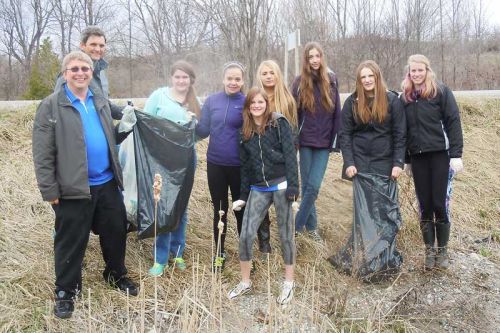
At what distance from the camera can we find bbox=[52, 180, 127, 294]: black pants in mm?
2928

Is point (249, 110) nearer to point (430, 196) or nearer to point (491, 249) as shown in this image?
point (430, 196)

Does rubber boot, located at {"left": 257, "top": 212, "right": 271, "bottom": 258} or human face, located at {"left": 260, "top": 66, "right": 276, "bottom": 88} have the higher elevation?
A: human face, located at {"left": 260, "top": 66, "right": 276, "bottom": 88}

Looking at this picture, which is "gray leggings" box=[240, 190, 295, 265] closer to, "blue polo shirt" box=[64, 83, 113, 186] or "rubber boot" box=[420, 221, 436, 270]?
"blue polo shirt" box=[64, 83, 113, 186]

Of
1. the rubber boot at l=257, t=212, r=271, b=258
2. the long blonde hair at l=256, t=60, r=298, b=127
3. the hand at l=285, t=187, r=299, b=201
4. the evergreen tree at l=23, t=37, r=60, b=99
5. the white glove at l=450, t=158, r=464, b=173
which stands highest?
the evergreen tree at l=23, t=37, r=60, b=99

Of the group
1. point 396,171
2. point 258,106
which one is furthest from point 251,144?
point 396,171

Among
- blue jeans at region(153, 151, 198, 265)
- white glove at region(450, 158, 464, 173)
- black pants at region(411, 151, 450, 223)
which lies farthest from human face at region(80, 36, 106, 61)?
white glove at region(450, 158, 464, 173)

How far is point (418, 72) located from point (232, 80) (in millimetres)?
1538

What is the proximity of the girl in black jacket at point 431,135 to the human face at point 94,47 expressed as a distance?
8.30 ft

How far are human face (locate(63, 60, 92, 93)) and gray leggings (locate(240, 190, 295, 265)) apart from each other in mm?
1465

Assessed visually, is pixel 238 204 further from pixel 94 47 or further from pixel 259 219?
pixel 94 47

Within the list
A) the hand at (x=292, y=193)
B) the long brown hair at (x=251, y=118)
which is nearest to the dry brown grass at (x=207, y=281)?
the hand at (x=292, y=193)

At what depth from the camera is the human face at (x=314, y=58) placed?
3.88m

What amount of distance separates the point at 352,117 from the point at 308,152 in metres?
0.54

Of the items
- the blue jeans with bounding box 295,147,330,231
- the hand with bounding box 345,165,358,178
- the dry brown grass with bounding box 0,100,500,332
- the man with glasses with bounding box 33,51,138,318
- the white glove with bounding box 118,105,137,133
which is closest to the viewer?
the dry brown grass with bounding box 0,100,500,332
